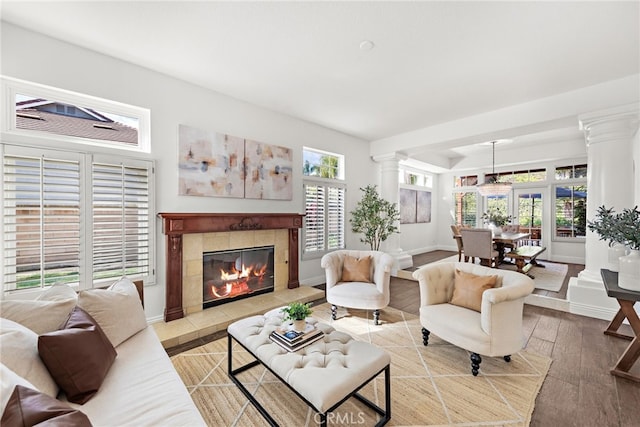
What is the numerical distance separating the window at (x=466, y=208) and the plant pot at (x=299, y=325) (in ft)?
24.8

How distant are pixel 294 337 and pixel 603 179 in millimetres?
4127

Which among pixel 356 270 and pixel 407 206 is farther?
pixel 407 206

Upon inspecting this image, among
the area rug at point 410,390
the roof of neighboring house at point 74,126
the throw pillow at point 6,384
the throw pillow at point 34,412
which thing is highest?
the roof of neighboring house at point 74,126

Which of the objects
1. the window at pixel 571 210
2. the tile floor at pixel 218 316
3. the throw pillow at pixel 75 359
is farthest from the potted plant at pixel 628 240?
the window at pixel 571 210

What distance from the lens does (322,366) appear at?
1.63 m

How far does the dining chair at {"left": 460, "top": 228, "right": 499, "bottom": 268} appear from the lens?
473cm

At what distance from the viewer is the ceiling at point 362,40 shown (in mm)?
2062

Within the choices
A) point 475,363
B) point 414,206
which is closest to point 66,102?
point 475,363

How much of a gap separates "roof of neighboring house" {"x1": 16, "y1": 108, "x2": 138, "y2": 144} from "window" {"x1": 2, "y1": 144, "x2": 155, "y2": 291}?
0.76 ft

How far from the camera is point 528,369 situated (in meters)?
2.30

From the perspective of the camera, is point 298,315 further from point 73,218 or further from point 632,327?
point 632,327

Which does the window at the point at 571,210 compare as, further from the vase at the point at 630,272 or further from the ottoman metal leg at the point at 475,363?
the ottoman metal leg at the point at 475,363

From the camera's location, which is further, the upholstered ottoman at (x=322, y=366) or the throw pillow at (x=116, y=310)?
Result: the throw pillow at (x=116, y=310)

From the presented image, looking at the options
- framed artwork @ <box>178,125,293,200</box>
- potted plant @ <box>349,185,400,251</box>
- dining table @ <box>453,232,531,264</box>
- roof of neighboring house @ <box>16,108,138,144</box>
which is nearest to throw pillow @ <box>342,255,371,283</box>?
potted plant @ <box>349,185,400,251</box>
